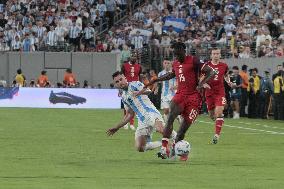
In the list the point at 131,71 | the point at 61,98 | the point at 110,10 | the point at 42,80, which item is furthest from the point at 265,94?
the point at 110,10

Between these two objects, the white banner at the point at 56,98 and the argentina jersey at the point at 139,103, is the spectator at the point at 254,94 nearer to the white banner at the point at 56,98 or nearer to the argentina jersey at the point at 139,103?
the white banner at the point at 56,98

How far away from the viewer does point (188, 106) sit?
61.5 feet

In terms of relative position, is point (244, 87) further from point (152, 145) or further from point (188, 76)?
point (188, 76)

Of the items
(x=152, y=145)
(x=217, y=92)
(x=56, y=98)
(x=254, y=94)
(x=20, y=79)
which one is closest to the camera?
(x=152, y=145)

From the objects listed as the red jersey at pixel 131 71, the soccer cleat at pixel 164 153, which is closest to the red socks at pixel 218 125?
the soccer cleat at pixel 164 153

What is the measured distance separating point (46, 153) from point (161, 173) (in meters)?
4.54

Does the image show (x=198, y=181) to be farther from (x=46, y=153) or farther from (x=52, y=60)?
(x=52, y=60)

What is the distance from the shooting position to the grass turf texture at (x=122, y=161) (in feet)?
48.1

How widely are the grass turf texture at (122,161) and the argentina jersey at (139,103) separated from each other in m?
0.82

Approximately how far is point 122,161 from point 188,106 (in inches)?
63.2

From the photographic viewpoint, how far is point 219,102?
25.4 m

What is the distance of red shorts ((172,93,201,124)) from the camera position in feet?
61.4

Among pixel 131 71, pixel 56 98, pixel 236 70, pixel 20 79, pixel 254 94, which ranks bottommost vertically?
pixel 56 98

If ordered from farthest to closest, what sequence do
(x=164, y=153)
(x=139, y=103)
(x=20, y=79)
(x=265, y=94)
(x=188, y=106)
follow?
(x=20, y=79) < (x=265, y=94) < (x=139, y=103) < (x=188, y=106) < (x=164, y=153)
